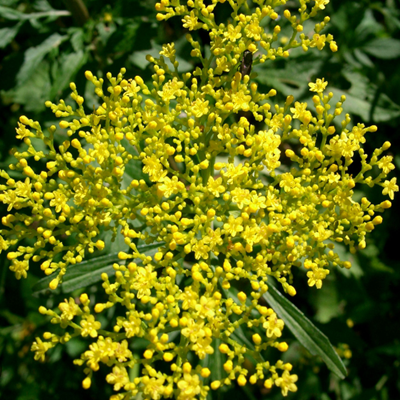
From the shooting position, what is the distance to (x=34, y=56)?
4.13m

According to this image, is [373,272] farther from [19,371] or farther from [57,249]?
[19,371]

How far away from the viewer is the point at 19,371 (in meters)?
5.54

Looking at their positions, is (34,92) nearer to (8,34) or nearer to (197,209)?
(8,34)

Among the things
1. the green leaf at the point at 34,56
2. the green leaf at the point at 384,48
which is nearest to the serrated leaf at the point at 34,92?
the green leaf at the point at 34,56

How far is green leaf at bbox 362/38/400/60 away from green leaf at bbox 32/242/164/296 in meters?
3.68

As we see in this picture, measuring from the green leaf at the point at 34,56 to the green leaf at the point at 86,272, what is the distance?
210 cm

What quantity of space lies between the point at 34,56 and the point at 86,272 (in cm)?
234

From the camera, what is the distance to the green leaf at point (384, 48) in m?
4.89

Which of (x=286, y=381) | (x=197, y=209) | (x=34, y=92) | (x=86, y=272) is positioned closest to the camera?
(x=286, y=381)

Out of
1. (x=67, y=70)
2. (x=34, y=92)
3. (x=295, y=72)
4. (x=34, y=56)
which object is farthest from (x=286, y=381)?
(x=34, y=92)

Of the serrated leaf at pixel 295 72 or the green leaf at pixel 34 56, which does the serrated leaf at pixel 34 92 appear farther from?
the serrated leaf at pixel 295 72

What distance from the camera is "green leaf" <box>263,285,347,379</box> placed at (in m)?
2.98

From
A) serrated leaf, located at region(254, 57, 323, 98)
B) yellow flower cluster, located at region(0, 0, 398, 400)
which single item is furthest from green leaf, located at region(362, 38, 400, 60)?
yellow flower cluster, located at region(0, 0, 398, 400)

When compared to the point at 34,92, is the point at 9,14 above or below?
above
